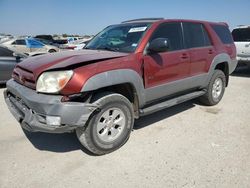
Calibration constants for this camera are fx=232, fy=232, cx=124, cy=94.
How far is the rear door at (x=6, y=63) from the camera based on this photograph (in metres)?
7.14

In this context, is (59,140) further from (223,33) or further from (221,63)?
(223,33)

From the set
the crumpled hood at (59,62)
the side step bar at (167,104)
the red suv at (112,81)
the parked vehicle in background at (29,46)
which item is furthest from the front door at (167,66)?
the parked vehicle in background at (29,46)

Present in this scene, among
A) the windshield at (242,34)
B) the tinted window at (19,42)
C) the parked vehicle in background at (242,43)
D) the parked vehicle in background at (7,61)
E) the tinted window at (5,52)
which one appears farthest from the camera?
the tinted window at (19,42)

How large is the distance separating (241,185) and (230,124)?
74.3 inches

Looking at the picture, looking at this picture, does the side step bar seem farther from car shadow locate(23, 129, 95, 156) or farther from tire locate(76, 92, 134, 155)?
car shadow locate(23, 129, 95, 156)

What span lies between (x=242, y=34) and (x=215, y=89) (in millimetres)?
4865

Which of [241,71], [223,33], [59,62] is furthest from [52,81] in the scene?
[241,71]

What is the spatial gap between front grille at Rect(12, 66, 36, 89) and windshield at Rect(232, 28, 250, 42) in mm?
8264

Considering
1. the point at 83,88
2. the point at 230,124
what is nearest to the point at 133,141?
the point at 83,88

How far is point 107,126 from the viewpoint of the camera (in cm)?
324

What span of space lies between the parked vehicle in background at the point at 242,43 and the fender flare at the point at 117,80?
21.8ft

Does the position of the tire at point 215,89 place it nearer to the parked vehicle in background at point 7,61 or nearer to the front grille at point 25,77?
the front grille at point 25,77

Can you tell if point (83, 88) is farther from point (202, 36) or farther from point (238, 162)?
point (202, 36)

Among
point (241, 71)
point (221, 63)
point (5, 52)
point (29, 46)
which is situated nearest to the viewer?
point (221, 63)
